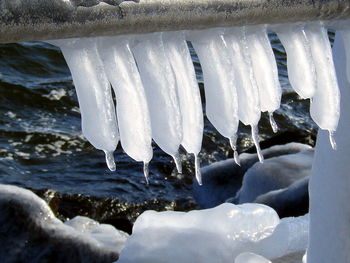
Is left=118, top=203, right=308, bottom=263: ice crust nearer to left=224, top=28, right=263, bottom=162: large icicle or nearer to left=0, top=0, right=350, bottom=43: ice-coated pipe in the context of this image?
left=224, top=28, right=263, bottom=162: large icicle

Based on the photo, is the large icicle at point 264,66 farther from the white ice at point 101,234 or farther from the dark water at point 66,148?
the dark water at point 66,148

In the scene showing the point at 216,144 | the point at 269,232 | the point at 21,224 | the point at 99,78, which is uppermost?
the point at 99,78

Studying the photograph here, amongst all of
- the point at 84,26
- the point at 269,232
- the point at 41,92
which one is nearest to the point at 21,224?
the point at 269,232

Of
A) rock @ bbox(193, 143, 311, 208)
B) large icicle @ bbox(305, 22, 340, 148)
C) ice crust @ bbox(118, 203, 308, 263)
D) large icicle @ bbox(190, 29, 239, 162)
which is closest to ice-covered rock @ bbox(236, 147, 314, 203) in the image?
rock @ bbox(193, 143, 311, 208)

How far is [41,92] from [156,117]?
6392 millimetres

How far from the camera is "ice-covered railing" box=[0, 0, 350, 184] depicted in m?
1.39

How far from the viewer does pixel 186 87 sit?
1603 mm

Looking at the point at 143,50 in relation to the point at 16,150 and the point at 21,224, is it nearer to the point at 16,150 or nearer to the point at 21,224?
the point at 21,224

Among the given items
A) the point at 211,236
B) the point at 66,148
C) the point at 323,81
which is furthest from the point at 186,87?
the point at 66,148

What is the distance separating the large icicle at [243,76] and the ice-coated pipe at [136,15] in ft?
0.29

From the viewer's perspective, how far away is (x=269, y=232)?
3.22 metres

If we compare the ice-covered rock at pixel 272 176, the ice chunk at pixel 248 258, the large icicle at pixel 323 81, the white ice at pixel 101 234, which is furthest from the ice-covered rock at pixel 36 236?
the large icicle at pixel 323 81

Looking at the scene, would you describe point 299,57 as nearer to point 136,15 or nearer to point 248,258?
point 136,15

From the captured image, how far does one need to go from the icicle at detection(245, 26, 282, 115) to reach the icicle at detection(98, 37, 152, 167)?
283 millimetres
